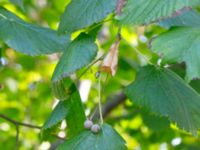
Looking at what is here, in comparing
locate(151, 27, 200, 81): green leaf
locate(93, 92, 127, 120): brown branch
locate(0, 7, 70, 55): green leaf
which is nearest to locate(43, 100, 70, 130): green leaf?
locate(0, 7, 70, 55): green leaf

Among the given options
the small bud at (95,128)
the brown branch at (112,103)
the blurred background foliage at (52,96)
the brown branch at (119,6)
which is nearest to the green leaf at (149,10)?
the brown branch at (119,6)

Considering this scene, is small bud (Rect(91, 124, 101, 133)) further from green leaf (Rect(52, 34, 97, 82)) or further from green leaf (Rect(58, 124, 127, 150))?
green leaf (Rect(52, 34, 97, 82))

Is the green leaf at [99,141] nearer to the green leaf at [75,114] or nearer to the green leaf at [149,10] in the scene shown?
the green leaf at [75,114]

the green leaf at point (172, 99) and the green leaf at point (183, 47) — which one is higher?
the green leaf at point (183, 47)

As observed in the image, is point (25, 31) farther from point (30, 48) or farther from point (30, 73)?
point (30, 73)

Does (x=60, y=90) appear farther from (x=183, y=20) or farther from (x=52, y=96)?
(x=52, y=96)
